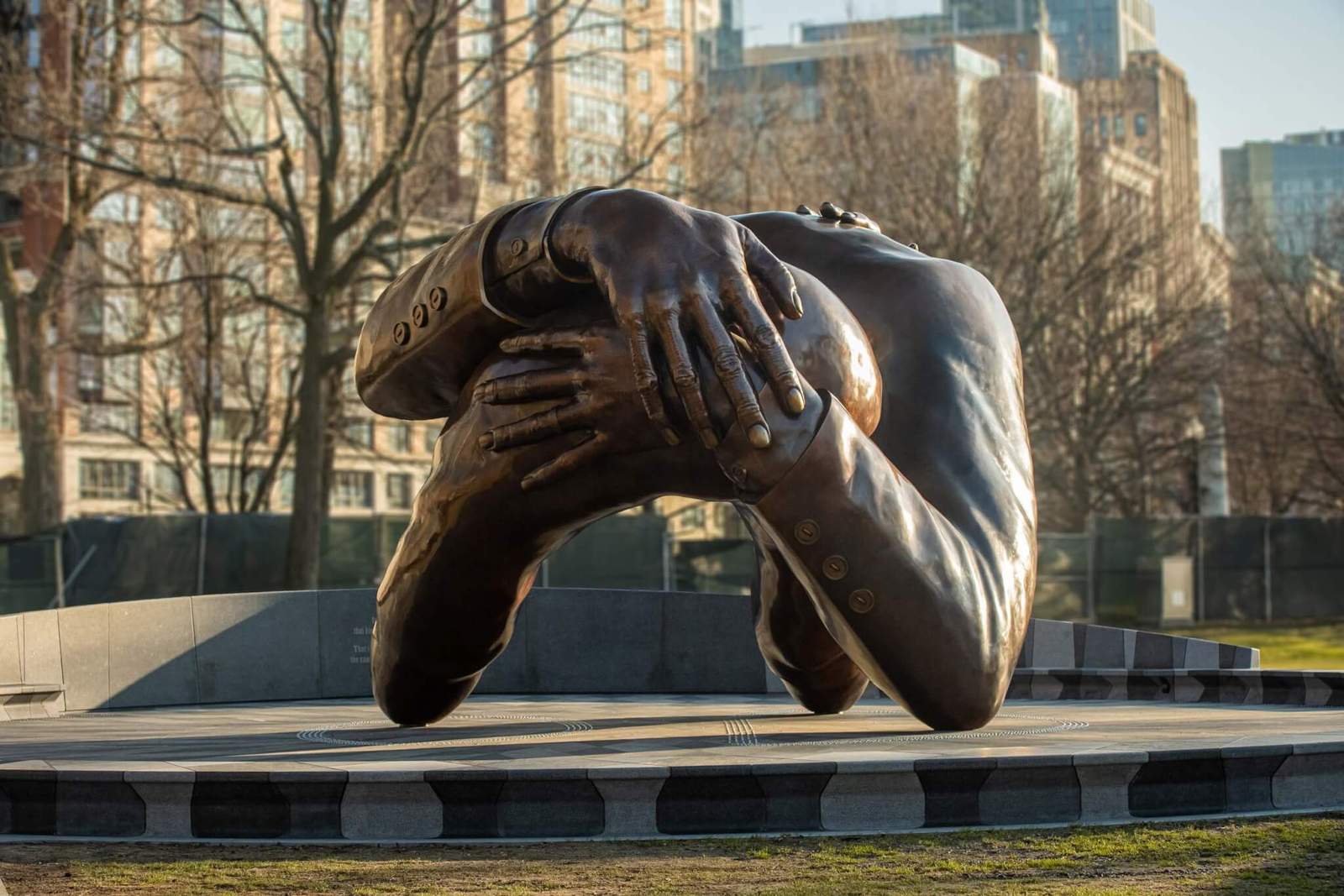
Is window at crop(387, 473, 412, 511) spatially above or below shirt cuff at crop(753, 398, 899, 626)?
above

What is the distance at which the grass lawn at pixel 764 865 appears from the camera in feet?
13.8

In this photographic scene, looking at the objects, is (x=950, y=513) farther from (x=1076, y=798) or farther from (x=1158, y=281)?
(x=1158, y=281)

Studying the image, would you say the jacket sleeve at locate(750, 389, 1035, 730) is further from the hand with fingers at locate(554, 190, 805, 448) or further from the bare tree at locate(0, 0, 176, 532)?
the bare tree at locate(0, 0, 176, 532)

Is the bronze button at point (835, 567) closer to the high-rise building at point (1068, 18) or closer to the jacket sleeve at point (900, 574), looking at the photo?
the jacket sleeve at point (900, 574)

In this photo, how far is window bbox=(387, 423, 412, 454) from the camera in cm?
4269

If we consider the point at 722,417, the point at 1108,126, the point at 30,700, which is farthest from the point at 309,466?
the point at 1108,126

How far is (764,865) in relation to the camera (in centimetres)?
445

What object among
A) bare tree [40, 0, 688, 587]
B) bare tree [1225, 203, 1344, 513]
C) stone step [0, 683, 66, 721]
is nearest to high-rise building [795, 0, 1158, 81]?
bare tree [1225, 203, 1344, 513]

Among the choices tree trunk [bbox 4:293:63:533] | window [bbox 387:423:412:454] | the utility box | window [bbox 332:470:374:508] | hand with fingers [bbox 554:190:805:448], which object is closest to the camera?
hand with fingers [bbox 554:190:805:448]

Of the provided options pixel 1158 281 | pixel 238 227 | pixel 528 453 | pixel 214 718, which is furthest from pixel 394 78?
pixel 528 453

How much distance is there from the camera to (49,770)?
5.08m

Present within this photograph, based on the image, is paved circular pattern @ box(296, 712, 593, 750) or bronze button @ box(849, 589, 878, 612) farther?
paved circular pattern @ box(296, 712, 593, 750)

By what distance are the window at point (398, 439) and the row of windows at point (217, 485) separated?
89 cm

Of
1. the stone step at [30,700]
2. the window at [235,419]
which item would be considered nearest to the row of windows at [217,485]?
the window at [235,419]
